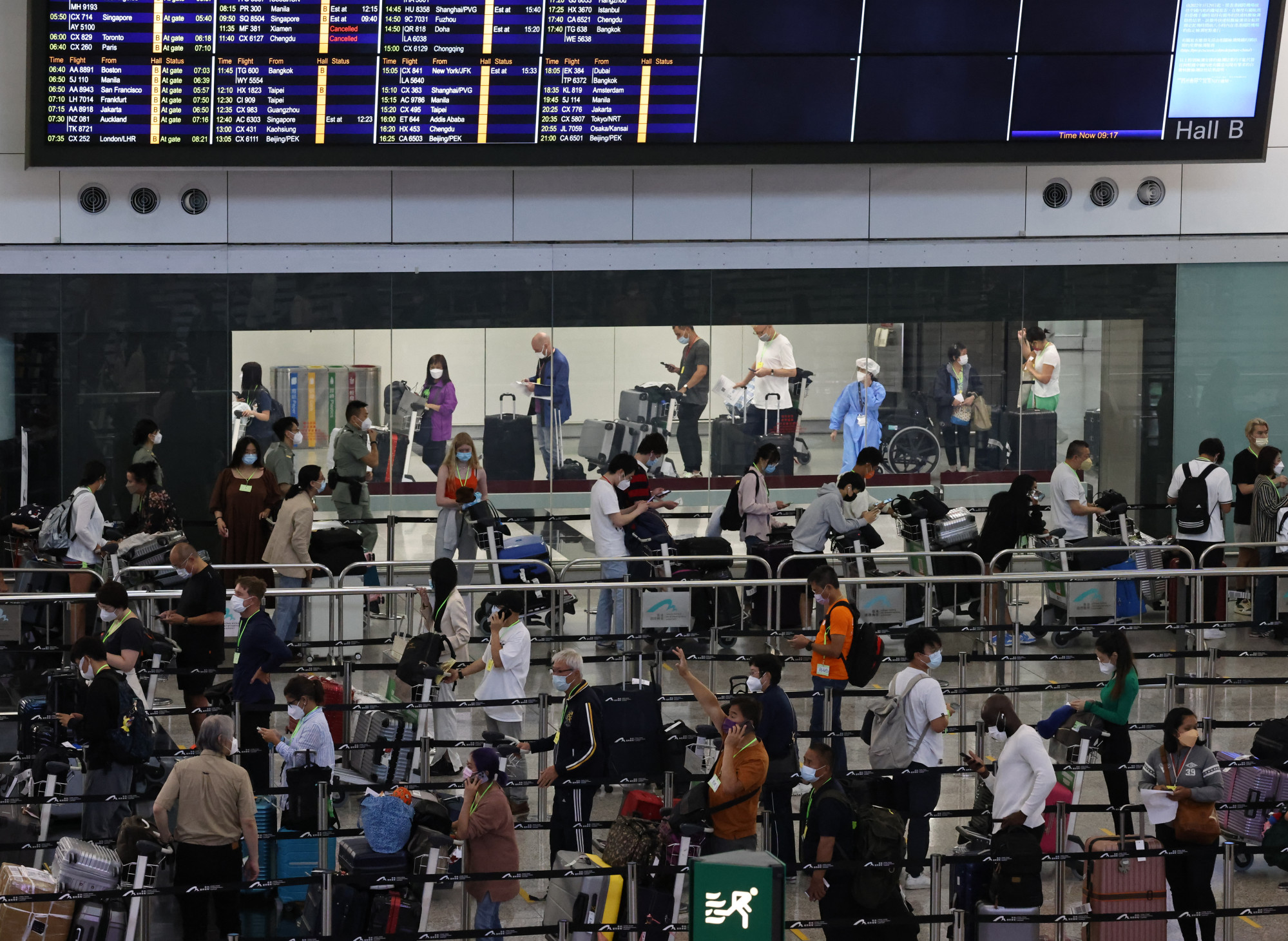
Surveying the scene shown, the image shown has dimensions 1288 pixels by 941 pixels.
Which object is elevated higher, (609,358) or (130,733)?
(609,358)

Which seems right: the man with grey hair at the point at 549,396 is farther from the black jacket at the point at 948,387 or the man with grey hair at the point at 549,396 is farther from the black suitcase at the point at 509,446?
the black jacket at the point at 948,387

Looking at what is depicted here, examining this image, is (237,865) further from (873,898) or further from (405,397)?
(405,397)

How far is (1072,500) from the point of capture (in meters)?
14.8

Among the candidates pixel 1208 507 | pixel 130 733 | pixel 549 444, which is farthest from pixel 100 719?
pixel 1208 507

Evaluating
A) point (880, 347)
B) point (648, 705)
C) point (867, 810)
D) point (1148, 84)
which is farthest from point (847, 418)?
point (867, 810)

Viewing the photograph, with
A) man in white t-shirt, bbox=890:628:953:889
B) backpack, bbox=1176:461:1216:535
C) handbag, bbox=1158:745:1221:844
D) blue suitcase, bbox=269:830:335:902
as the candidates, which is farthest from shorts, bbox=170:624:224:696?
backpack, bbox=1176:461:1216:535

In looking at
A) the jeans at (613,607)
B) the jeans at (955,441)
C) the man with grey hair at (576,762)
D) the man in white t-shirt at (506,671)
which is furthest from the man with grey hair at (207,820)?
the jeans at (955,441)

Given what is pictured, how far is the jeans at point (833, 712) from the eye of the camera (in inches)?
378

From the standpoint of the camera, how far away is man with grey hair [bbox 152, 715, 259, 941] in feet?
25.4

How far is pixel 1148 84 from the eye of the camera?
1533 cm

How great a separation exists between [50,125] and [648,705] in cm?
925

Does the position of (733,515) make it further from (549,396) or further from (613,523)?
(549,396)

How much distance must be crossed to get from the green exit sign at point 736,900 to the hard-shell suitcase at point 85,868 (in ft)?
10.6

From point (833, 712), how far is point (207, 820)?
4.14 m
